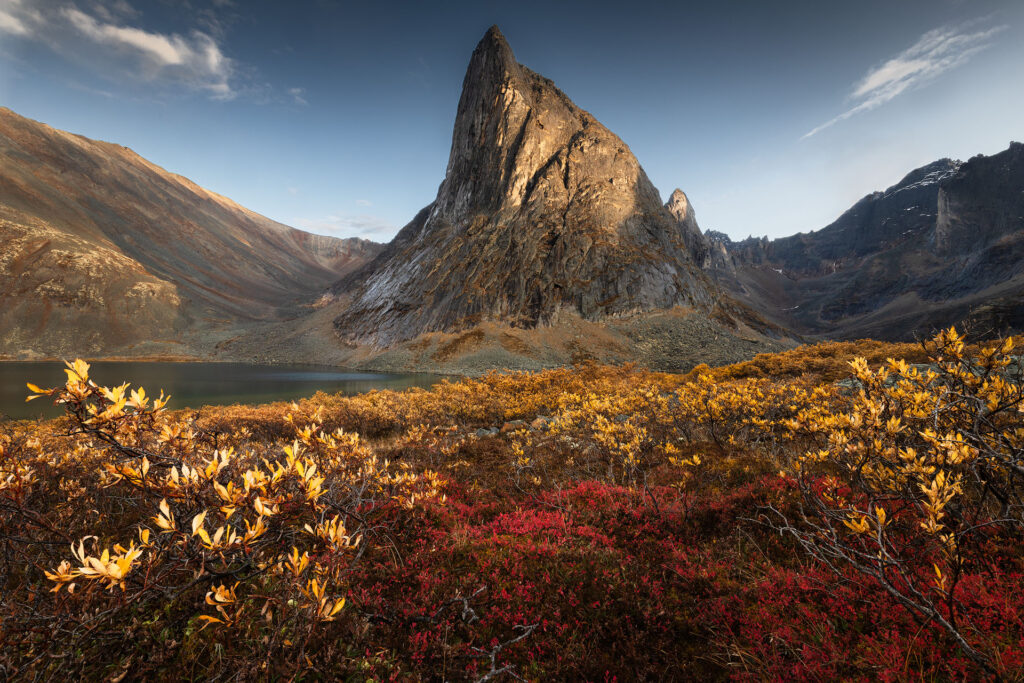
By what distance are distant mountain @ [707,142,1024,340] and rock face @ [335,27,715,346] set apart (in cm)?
6104

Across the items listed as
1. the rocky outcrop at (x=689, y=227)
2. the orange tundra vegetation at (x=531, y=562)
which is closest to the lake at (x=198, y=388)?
the orange tundra vegetation at (x=531, y=562)

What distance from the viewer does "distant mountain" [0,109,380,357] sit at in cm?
7075

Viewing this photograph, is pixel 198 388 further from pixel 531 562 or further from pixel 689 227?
pixel 689 227

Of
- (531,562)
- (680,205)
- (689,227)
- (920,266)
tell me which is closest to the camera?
(531,562)

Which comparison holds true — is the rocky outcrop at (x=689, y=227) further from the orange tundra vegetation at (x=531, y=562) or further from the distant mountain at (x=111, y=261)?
the orange tundra vegetation at (x=531, y=562)

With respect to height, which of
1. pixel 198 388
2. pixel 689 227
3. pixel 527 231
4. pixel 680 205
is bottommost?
pixel 198 388

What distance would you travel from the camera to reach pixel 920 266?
13975 centimetres

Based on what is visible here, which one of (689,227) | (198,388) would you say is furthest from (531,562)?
(689,227)

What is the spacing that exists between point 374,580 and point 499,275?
2436 inches

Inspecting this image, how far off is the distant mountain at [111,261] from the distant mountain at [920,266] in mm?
166869

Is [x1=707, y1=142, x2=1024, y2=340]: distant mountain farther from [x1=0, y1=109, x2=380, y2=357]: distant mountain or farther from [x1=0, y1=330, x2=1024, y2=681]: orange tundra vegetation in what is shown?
[x1=0, y1=109, x2=380, y2=357]: distant mountain

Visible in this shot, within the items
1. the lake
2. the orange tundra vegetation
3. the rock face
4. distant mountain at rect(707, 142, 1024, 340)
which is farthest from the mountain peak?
the orange tundra vegetation

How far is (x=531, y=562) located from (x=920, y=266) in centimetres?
21296

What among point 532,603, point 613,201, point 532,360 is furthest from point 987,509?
point 613,201
